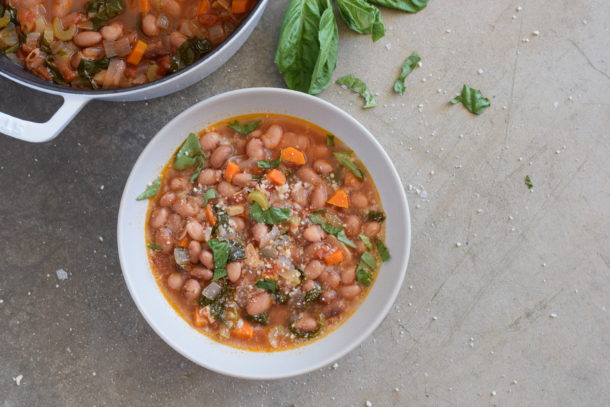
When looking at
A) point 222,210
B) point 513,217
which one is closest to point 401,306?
point 513,217

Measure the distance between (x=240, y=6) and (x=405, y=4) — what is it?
0.80 meters

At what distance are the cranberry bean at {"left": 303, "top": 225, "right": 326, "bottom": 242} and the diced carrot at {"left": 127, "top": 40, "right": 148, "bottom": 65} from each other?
41.1 inches

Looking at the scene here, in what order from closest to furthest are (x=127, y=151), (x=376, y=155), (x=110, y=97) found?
(x=110, y=97) → (x=376, y=155) → (x=127, y=151)

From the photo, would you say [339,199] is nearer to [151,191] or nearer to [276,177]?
[276,177]

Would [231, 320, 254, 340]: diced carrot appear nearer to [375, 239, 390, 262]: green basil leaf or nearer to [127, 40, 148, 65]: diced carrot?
[375, 239, 390, 262]: green basil leaf

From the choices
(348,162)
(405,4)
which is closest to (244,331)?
(348,162)

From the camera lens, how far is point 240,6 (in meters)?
2.43

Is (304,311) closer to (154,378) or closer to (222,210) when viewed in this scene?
(222,210)

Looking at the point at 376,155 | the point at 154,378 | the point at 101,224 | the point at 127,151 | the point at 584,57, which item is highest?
the point at 584,57

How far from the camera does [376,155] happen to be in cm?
243

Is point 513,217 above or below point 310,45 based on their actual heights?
below

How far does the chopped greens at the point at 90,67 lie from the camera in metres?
2.42

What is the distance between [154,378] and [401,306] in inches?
48.8

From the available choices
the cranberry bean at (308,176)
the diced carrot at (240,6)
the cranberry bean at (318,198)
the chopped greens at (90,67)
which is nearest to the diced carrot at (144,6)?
the chopped greens at (90,67)
